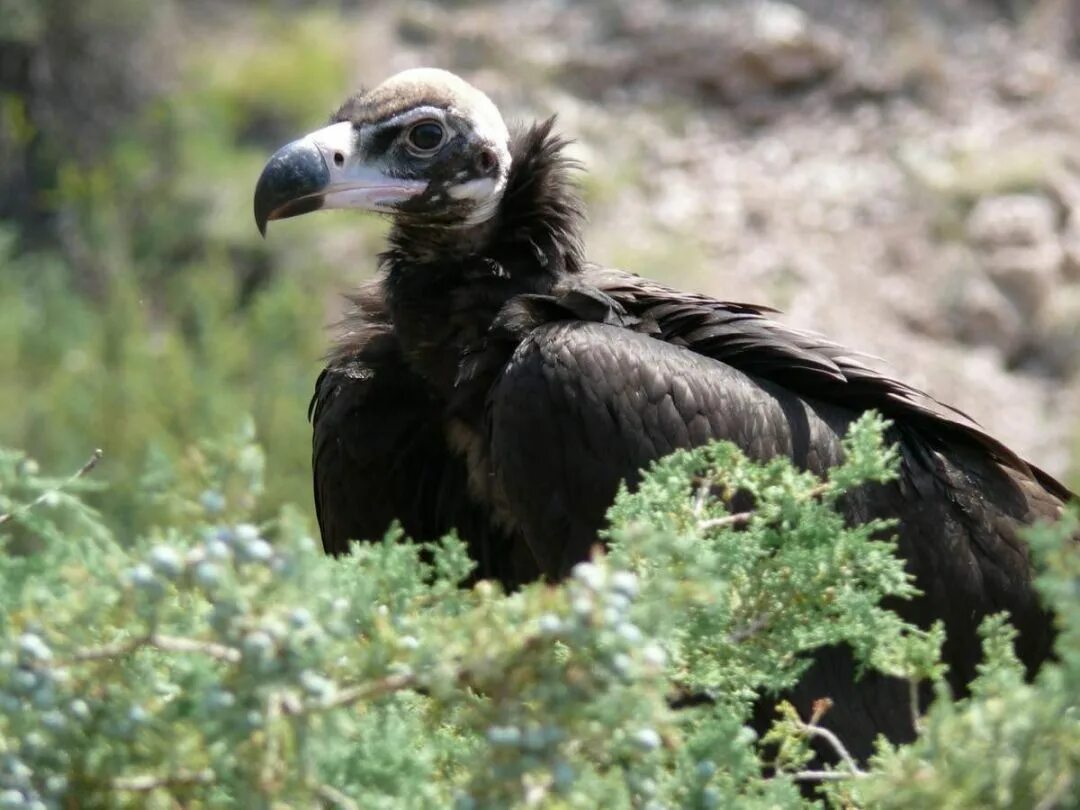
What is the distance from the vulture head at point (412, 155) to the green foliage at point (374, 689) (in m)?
2.39

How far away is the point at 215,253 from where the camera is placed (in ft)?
38.9

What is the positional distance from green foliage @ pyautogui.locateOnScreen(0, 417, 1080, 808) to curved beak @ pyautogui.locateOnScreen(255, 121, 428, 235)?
2227mm

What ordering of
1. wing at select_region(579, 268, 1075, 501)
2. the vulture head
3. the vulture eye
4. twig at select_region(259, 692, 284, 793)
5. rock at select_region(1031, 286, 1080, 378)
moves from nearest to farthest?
twig at select_region(259, 692, 284, 793) → wing at select_region(579, 268, 1075, 501) → the vulture head → the vulture eye → rock at select_region(1031, 286, 1080, 378)

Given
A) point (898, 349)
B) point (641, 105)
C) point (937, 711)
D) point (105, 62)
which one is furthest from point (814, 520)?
point (105, 62)

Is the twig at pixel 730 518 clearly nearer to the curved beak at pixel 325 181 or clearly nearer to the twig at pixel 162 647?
the twig at pixel 162 647

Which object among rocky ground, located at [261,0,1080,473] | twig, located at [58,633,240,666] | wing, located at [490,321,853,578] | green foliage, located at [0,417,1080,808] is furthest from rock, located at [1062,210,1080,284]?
twig, located at [58,633,240,666]

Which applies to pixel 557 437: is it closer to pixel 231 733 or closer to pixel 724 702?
pixel 724 702

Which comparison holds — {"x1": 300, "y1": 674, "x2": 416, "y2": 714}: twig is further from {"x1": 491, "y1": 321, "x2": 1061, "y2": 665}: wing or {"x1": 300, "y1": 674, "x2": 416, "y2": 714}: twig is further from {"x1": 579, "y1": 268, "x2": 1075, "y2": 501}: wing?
{"x1": 579, "y1": 268, "x2": 1075, "y2": 501}: wing

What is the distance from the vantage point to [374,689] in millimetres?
2025

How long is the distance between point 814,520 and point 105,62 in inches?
484

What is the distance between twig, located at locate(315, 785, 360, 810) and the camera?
2.00 meters

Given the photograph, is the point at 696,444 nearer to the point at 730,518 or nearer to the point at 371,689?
the point at 730,518

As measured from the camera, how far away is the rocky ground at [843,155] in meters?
11.5

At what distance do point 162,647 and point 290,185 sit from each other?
8.17ft
